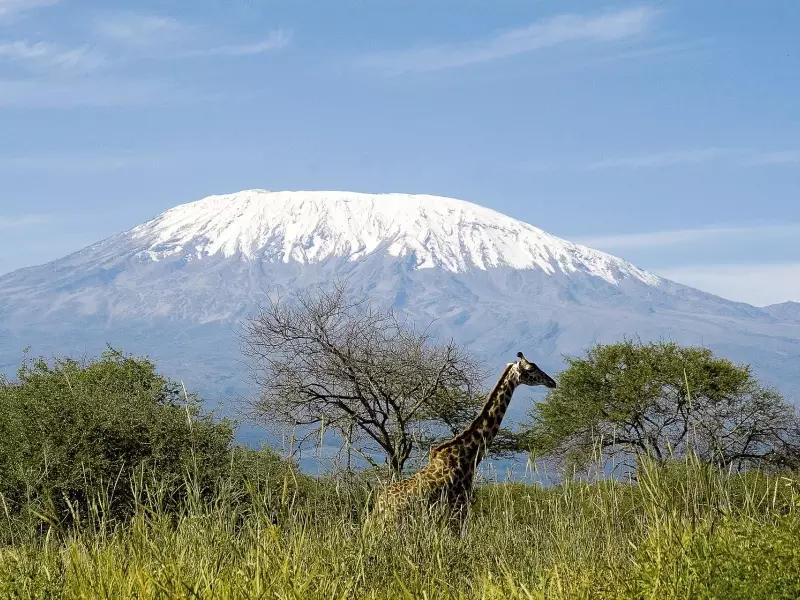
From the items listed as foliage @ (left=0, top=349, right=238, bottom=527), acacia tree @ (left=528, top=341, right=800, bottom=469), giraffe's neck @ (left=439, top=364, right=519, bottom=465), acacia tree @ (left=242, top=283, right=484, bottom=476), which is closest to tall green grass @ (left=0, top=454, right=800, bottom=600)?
giraffe's neck @ (left=439, top=364, right=519, bottom=465)

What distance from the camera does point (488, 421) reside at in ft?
50.3

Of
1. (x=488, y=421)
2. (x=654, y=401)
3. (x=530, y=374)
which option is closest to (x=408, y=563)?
(x=488, y=421)

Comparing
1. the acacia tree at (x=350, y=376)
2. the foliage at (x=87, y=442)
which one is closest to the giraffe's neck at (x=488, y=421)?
the foliage at (x=87, y=442)

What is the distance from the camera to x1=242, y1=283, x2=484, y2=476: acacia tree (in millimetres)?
33375

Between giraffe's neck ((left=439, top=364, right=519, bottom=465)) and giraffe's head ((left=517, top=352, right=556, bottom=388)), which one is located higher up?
giraffe's head ((left=517, top=352, right=556, bottom=388))

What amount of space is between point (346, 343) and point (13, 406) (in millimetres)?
13416

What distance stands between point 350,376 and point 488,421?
18459 millimetres

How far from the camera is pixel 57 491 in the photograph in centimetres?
2056

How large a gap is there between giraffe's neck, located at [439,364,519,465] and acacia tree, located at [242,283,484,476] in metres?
16.2

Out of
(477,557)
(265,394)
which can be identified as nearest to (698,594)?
(477,557)

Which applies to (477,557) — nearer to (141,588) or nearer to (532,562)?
(532,562)

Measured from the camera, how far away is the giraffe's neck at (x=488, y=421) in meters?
14.2

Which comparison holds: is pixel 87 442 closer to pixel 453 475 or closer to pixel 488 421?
pixel 488 421

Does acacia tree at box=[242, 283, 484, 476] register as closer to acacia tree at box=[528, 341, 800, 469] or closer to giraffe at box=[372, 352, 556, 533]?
acacia tree at box=[528, 341, 800, 469]
